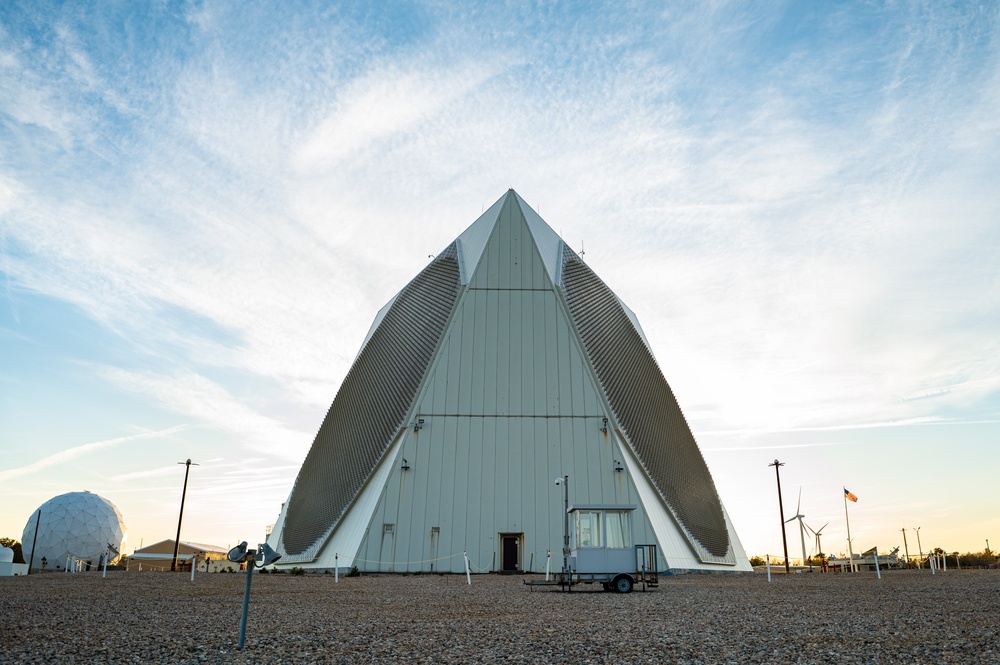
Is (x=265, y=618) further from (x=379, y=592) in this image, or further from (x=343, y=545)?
(x=343, y=545)

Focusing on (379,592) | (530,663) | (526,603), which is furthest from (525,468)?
(530,663)

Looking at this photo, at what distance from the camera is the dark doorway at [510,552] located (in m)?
30.3

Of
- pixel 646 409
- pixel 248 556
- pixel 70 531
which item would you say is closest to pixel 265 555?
pixel 248 556

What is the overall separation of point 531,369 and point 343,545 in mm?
11601

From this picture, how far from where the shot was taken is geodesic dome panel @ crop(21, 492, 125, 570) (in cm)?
5869

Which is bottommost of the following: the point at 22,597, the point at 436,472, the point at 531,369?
the point at 22,597

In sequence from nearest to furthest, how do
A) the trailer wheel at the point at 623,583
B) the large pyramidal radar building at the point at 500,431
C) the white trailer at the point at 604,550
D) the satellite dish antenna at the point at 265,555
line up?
the satellite dish antenna at the point at 265,555 → the trailer wheel at the point at 623,583 → the white trailer at the point at 604,550 → the large pyramidal radar building at the point at 500,431

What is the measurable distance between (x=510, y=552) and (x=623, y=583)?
12.4m

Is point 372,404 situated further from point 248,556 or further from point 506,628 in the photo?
point 248,556

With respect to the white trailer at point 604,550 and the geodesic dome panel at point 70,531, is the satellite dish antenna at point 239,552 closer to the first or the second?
the white trailer at point 604,550

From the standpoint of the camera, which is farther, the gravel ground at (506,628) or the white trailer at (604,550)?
the white trailer at (604,550)

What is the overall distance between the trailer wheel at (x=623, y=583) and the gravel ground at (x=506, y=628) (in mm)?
1691

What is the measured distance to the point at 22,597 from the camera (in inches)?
647

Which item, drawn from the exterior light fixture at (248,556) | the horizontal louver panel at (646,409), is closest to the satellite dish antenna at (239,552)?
the exterior light fixture at (248,556)
